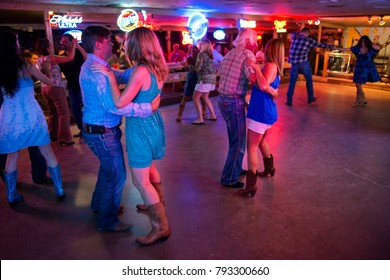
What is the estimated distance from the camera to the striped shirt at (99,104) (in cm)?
228

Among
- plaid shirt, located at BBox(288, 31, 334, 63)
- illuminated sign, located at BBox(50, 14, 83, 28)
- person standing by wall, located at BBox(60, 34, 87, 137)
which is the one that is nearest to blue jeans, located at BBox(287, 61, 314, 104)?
plaid shirt, located at BBox(288, 31, 334, 63)

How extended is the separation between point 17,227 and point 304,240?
8.31 ft

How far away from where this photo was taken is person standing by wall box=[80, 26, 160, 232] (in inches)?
90.3

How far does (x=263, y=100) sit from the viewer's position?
322 centimetres

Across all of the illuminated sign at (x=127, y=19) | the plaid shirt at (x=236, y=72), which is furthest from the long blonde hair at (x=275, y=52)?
the illuminated sign at (x=127, y=19)

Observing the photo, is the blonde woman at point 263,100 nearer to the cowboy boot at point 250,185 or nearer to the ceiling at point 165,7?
the cowboy boot at point 250,185

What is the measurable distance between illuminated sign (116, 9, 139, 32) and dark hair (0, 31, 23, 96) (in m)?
5.37

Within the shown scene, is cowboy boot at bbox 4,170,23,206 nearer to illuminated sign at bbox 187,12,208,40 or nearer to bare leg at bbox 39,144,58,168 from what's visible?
bare leg at bbox 39,144,58,168

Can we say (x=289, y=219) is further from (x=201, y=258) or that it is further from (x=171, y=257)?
(x=171, y=257)

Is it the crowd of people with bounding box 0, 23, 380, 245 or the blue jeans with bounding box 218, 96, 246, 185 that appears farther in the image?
the blue jeans with bounding box 218, 96, 246, 185

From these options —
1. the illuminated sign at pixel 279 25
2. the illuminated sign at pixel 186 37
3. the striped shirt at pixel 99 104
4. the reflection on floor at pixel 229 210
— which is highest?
the illuminated sign at pixel 279 25

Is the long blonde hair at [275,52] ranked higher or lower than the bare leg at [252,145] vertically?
higher

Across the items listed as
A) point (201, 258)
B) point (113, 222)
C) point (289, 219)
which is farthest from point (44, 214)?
point (289, 219)

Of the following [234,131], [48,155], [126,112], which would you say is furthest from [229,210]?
[48,155]
